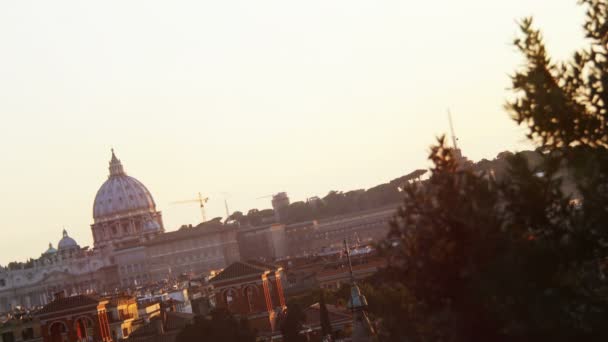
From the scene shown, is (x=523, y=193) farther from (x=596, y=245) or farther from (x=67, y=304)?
(x=67, y=304)

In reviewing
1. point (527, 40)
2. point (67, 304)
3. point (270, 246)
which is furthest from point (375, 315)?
point (270, 246)

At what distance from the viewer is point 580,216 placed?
14.5m

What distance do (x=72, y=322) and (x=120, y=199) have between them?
133 meters

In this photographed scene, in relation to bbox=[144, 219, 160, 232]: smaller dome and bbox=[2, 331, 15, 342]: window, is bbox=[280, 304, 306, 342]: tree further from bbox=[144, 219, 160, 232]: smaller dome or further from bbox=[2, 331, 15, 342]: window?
bbox=[144, 219, 160, 232]: smaller dome

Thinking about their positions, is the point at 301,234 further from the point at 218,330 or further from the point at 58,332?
the point at 218,330

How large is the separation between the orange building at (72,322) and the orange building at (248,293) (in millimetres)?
4109

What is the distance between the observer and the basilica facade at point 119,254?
517 ft

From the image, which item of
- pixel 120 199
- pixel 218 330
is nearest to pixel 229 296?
pixel 218 330

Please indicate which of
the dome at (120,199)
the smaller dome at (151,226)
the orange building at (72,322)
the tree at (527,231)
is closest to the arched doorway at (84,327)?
the orange building at (72,322)

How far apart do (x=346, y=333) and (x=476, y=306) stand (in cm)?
2916

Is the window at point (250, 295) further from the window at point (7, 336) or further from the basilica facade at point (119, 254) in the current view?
the basilica facade at point (119, 254)

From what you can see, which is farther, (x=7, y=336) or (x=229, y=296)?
(x=7, y=336)

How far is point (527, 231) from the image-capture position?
14742mm

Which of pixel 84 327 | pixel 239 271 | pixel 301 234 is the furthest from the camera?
pixel 301 234
